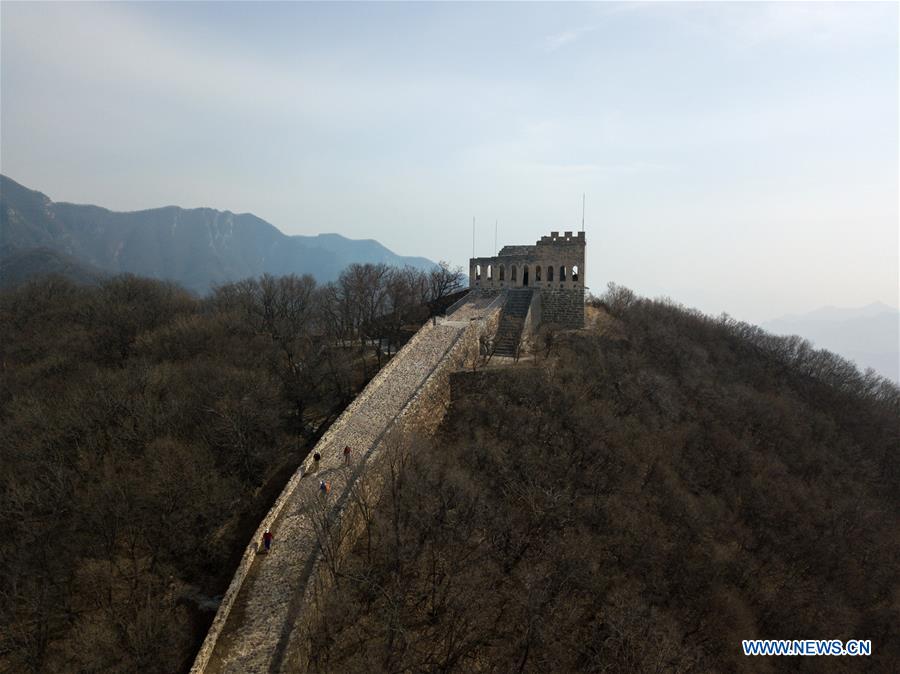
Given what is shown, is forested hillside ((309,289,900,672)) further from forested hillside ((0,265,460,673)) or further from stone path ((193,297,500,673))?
forested hillside ((0,265,460,673))

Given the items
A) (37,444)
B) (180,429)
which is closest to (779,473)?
(180,429)

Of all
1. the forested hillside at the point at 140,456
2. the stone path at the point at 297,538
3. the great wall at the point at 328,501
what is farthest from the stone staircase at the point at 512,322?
the forested hillside at the point at 140,456

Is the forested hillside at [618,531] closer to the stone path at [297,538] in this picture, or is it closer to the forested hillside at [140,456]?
the stone path at [297,538]

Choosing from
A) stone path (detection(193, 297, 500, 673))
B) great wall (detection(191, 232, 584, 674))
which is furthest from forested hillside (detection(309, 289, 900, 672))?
stone path (detection(193, 297, 500, 673))

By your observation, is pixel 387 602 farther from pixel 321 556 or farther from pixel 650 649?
pixel 650 649

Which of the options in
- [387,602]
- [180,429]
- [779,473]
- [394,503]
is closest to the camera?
[387,602]

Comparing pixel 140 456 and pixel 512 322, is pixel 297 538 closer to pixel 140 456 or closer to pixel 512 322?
pixel 140 456
